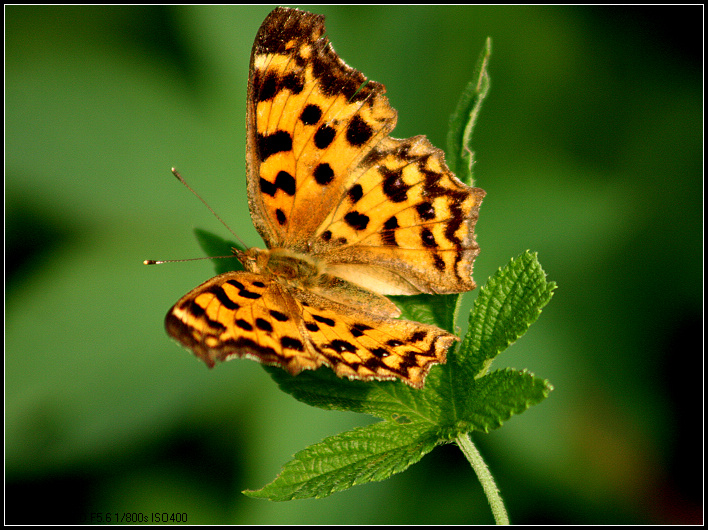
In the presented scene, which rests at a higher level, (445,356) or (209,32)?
(209,32)

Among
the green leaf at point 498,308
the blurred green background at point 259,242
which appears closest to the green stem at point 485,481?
the green leaf at point 498,308

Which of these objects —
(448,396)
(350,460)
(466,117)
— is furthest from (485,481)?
(466,117)

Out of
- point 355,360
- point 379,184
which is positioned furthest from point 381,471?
point 379,184

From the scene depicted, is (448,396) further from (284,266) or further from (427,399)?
(284,266)

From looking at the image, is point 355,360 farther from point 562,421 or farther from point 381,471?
point 562,421

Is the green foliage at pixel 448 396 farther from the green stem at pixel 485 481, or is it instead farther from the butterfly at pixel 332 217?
the butterfly at pixel 332 217

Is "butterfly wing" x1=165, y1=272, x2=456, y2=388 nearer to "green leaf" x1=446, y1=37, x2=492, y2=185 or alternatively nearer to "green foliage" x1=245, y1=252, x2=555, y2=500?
"green foliage" x1=245, y1=252, x2=555, y2=500
